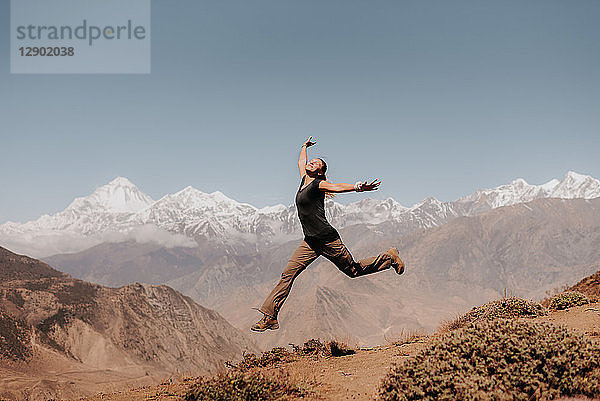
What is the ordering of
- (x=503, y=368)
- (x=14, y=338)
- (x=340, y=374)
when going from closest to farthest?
(x=503, y=368) < (x=340, y=374) < (x=14, y=338)

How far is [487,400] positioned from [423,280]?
19942cm

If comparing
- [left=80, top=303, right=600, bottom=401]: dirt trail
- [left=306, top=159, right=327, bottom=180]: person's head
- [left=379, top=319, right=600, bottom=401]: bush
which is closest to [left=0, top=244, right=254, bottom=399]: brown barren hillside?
[left=80, top=303, right=600, bottom=401]: dirt trail

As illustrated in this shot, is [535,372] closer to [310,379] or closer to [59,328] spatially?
[310,379]

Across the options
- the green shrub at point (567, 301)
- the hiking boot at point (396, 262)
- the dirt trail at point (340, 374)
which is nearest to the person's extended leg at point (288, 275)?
the dirt trail at point (340, 374)

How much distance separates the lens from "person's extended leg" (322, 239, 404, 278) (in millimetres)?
7379

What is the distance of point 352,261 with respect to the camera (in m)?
7.64

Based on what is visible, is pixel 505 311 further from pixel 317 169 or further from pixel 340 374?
→ pixel 317 169

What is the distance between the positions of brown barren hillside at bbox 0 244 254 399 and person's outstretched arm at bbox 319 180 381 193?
25120mm

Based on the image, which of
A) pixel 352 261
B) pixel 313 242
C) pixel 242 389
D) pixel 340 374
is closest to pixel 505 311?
pixel 340 374

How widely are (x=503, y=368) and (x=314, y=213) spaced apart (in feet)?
11.1

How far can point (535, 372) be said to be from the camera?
210 inches

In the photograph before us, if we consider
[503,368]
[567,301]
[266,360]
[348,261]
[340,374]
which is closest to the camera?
[503,368]

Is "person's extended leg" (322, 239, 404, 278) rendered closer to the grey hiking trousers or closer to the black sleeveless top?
the grey hiking trousers

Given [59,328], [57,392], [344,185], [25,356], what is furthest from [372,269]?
[59,328]
